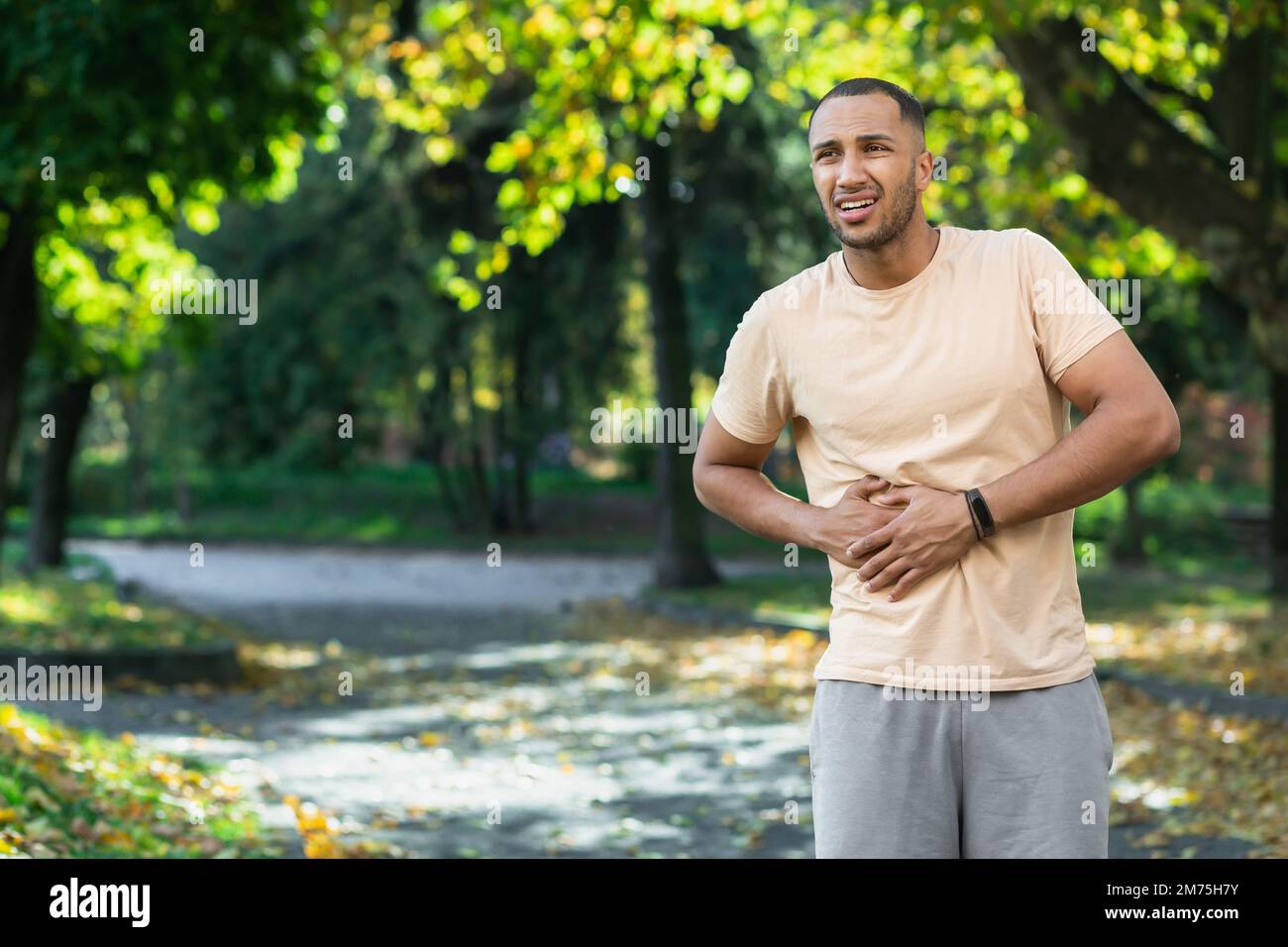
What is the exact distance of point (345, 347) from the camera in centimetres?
3331

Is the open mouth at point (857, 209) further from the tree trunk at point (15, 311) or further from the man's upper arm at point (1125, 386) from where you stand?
the tree trunk at point (15, 311)

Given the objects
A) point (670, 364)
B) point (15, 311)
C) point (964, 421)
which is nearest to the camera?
point (964, 421)

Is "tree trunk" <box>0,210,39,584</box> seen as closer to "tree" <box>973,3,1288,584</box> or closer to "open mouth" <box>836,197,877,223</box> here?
"tree" <box>973,3,1288,584</box>

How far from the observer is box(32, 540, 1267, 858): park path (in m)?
7.83

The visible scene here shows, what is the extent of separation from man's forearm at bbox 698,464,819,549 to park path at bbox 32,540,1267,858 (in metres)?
4.01


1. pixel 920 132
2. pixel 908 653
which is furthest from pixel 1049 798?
pixel 920 132

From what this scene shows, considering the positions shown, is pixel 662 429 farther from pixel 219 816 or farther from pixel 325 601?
pixel 219 816

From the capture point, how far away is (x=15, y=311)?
1340 cm

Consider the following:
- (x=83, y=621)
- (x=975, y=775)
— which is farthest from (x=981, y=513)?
(x=83, y=621)

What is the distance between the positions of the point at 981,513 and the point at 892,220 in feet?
2.04

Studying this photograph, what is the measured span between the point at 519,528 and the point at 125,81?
88.6ft

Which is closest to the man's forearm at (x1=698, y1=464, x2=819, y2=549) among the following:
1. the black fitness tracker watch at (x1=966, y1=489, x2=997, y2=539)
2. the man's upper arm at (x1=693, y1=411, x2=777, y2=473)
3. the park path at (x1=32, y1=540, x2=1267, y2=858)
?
the man's upper arm at (x1=693, y1=411, x2=777, y2=473)

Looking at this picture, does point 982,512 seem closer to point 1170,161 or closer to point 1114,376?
point 1114,376

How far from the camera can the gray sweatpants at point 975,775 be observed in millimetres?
3146
